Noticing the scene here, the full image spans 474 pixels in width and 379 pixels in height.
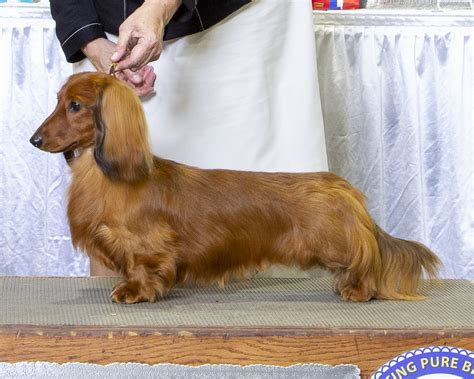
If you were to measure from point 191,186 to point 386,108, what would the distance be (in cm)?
120

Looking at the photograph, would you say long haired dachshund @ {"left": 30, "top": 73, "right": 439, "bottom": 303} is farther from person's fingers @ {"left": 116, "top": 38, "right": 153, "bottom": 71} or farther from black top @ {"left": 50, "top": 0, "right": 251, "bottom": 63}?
black top @ {"left": 50, "top": 0, "right": 251, "bottom": 63}

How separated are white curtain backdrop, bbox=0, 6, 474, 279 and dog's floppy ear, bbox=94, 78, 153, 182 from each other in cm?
112

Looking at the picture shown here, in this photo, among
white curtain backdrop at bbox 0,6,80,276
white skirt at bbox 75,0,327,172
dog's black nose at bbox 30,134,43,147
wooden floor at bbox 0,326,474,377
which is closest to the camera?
wooden floor at bbox 0,326,474,377

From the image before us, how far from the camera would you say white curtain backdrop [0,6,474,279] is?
2.70 m

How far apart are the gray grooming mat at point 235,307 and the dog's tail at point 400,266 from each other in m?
0.03

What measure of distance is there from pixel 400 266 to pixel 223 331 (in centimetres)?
45

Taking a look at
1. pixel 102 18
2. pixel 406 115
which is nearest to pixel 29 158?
pixel 102 18

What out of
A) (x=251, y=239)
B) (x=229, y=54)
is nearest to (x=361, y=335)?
(x=251, y=239)

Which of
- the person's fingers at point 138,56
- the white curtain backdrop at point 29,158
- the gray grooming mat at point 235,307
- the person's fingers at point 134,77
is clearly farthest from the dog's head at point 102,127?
the white curtain backdrop at point 29,158

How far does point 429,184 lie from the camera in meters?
2.78

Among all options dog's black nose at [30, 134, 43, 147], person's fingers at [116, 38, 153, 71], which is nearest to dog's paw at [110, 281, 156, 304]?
dog's black nose at [30, 134, 43, 147]

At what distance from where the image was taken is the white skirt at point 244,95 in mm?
2182

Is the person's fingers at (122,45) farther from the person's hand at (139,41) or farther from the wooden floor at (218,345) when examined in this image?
the wooden floor at (218,345)

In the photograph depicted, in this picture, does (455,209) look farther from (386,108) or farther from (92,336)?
(92,336)
